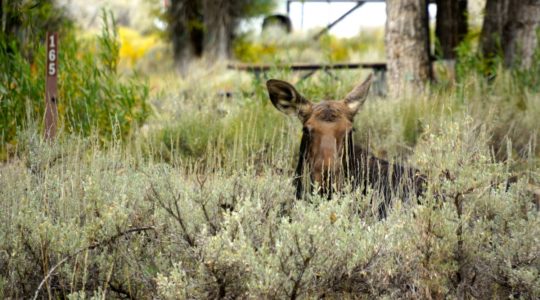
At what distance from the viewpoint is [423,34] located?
39.8 ft

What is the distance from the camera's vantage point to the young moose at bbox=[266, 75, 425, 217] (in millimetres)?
6234

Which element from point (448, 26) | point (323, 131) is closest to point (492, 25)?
point (448, 26)

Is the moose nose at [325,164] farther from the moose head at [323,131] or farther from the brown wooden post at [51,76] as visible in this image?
the brown wooden post at [51,76]

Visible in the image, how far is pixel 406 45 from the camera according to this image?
12.0 metres

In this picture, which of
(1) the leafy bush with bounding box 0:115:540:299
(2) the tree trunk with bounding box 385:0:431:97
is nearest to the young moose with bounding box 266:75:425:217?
(1) the leafy bush with bounding box 0:115:540:299

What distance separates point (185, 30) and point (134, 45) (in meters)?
11.4

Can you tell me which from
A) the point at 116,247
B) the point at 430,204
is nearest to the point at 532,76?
the point at 430,204

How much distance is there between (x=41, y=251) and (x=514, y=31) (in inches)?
384

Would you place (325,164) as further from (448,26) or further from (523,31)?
(448,26)

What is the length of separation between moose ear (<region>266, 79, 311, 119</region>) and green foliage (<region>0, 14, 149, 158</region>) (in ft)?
7.07

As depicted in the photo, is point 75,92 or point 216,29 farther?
point 216,29

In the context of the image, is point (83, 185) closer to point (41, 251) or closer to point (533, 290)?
point (41, 251)

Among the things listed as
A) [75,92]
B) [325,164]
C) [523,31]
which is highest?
[523,31]

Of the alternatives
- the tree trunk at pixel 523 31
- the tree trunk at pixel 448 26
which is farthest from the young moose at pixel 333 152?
the tree trunk at pixel 448 26
